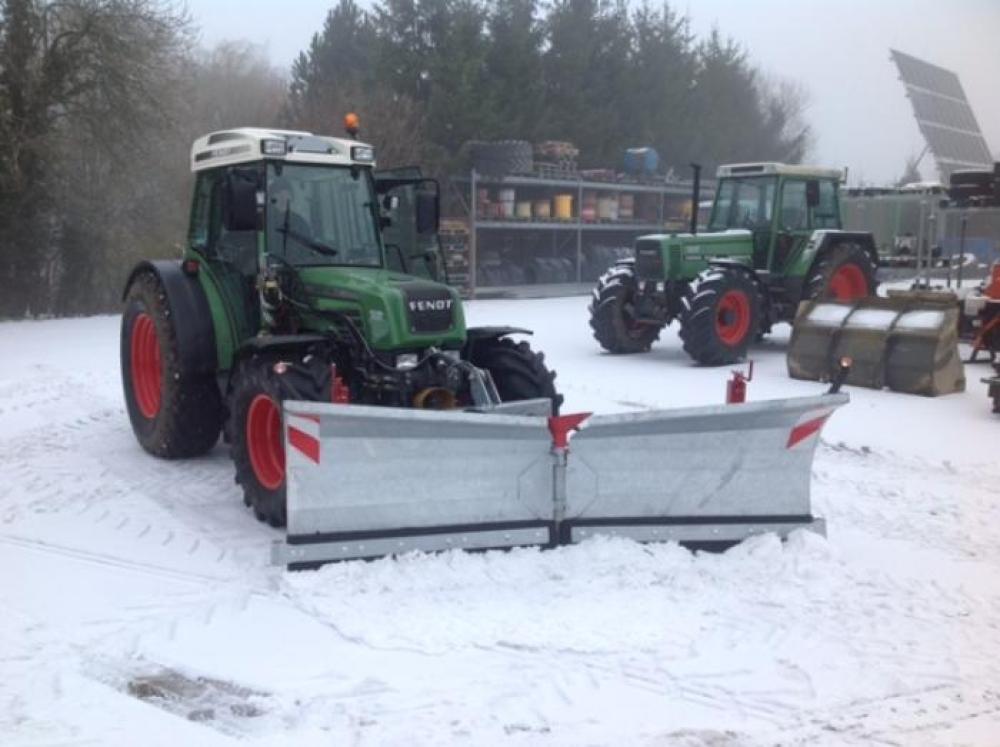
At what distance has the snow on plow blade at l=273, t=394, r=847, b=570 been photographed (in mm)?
5047

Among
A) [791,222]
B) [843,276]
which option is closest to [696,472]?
[791,222]

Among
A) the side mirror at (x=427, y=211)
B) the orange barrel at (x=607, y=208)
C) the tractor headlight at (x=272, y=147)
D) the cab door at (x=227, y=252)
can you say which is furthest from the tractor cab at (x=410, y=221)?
the orange barrel at (x=607, y=208)

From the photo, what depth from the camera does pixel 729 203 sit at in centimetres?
1424

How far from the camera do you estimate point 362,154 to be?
7000 mm

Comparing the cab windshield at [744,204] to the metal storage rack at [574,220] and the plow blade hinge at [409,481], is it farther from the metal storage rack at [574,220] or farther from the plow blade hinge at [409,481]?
the metal storage rack at [574,220]

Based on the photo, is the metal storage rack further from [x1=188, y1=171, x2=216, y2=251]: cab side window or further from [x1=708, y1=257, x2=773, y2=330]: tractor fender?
[x1=188, y1=171, x2=216, y2=251]: cab side window

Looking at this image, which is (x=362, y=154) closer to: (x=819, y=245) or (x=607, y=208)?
(x=819, y=245)

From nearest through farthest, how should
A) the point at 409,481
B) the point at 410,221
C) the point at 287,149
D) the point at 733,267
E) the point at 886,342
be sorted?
the point at 409,481 → the point at 287,149 → the point at 410,221 → the point at 886,342 → the point at 733,267

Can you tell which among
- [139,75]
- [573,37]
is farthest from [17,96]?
[573,37]

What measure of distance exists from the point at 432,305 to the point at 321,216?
3.77 feet

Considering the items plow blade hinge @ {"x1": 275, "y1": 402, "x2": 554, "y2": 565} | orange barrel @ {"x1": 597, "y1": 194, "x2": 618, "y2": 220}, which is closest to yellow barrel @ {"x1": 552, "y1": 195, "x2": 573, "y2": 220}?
orange barrel @ {"x1": 597, "y1": 194, "x2": 618, "y2": 220}

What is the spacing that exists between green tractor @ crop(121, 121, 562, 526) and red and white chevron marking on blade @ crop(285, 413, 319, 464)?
0.65m

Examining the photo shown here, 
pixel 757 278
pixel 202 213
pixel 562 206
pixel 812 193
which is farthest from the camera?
pixel 562 206

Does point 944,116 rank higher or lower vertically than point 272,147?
higher
